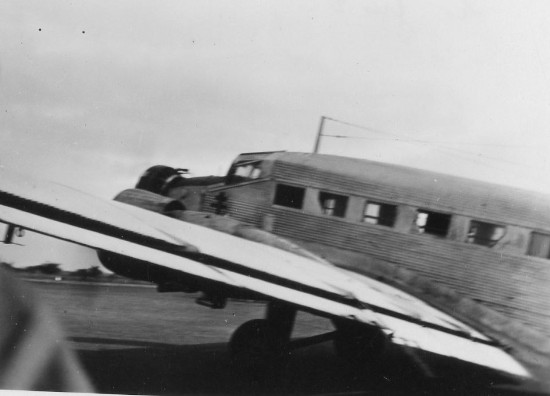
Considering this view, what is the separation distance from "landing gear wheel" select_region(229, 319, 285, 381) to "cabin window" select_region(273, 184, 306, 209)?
1.28 metres

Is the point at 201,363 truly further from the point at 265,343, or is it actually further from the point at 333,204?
the point at 333,204

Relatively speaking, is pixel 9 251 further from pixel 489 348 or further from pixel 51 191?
pixel 489 348

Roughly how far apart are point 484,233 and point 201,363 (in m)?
2.46

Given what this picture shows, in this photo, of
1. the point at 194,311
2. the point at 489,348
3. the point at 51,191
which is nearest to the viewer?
the point at 51,191

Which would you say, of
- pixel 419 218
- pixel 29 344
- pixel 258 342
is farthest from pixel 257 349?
pixel 29 344

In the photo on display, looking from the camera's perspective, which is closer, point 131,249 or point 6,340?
point 6,340

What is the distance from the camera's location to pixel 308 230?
461 centimetres

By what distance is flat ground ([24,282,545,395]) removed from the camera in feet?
11.8

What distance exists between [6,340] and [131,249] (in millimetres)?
1915

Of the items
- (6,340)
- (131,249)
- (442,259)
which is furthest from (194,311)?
(6,340)

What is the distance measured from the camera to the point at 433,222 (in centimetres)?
436

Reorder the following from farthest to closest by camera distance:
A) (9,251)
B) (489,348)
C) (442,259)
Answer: (442,259)
(489,348)
(9,251)

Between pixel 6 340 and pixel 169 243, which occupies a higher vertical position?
pixel 6 340

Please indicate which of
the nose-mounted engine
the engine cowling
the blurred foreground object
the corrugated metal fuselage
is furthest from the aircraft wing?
the blurred foreground object
